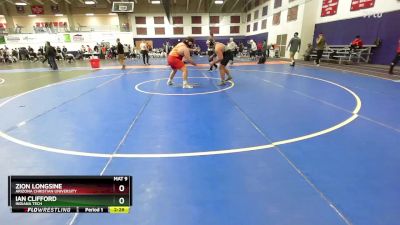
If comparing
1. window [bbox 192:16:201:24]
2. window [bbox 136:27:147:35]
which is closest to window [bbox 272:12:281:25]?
window [bbox 192:16:201:24]

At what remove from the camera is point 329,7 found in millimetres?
17766

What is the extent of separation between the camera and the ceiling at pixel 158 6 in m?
34.6

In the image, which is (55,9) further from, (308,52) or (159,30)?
(308,52)

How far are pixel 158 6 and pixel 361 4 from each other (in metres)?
28.6

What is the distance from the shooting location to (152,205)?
2.32 meters

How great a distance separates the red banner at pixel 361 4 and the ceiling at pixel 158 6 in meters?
20.5

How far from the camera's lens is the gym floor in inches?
86.9

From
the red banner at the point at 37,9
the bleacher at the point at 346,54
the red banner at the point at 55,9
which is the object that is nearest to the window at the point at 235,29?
the bleacher at the point at 346,54

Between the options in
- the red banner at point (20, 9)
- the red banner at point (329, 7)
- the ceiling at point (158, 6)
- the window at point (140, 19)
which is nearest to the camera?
the red banner at point (329, 7)

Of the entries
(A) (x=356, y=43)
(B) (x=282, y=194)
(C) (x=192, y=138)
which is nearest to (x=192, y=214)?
(B) (x=282, y=194)

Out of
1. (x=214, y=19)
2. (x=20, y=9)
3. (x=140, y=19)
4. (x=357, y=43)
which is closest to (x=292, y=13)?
(x=357, y=43)
